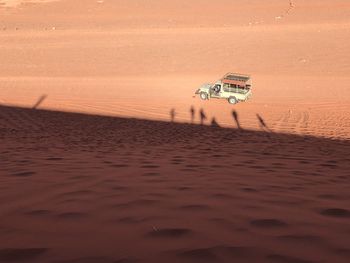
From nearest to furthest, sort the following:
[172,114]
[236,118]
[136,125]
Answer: [136,125] < [236,118] < [172,114]

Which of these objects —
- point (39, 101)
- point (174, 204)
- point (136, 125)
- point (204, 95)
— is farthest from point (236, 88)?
point (174, 204)

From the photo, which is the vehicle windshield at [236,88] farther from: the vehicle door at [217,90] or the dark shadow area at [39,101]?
the dark shadow area at [39,101]

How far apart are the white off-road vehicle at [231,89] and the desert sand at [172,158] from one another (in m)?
0.37

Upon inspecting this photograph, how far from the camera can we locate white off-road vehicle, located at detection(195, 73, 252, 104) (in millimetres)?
16297

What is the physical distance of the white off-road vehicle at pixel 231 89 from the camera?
1630cm

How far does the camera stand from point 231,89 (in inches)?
648

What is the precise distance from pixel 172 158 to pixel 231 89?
1098 centimetres

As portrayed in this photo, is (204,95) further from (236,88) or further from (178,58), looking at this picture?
(178,58)

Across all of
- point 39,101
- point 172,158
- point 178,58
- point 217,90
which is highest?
point 178,58

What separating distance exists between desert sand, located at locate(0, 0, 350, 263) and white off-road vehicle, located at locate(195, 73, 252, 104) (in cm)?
37

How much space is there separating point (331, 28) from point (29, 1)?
3463 centimetres

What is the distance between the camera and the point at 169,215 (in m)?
3.04

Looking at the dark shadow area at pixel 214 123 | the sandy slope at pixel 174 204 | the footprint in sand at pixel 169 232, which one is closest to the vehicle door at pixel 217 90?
the dark shadow area at pixel 214 123

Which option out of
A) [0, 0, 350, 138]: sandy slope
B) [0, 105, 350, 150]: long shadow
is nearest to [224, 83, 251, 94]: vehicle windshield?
[0, 0, 350, 138]: sandy slope
